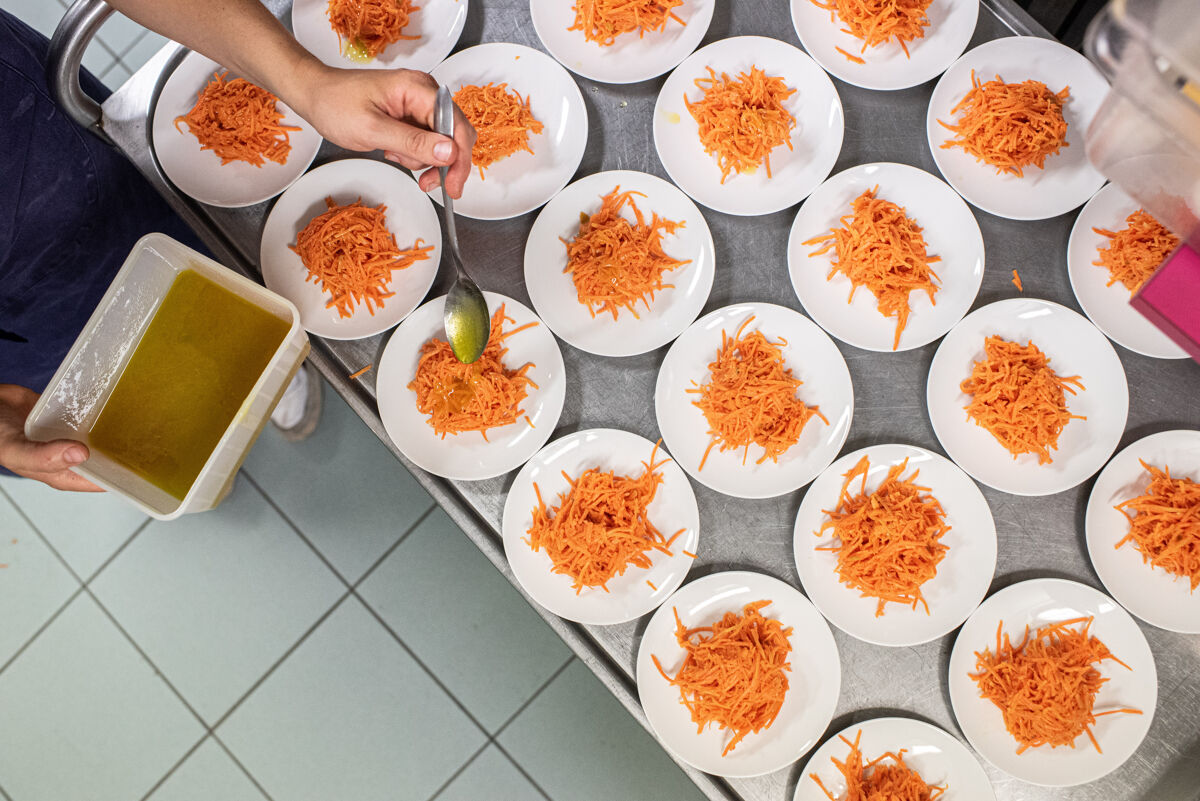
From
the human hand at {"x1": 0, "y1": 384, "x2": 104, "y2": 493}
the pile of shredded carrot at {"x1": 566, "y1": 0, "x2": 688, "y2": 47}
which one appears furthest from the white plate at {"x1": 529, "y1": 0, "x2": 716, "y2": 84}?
the human hand at {"x1": 0, "y1": 384, "x2": 104, "y2": 493}

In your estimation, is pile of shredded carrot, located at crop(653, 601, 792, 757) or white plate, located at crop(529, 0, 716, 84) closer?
pile of shredded carrot, located at crop(653, 601, 792, 757)

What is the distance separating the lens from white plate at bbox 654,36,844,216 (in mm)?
1827

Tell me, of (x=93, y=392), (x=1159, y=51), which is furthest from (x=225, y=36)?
(x=1159, y=51)

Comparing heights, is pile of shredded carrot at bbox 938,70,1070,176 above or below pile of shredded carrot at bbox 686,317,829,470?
above

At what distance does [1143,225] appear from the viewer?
1.71 m

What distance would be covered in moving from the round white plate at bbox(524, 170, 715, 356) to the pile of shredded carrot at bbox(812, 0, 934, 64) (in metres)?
0.59

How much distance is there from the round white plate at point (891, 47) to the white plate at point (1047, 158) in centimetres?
5

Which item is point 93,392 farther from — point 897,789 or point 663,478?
point 897,789

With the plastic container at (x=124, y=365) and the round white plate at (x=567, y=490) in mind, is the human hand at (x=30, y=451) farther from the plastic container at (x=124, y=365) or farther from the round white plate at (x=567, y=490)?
the round white plate at (x=567, y=490)

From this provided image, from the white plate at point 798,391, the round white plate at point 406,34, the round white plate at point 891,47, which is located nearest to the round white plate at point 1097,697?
the white plate at point 798,391

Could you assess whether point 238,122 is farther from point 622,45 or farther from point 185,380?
point 622,45

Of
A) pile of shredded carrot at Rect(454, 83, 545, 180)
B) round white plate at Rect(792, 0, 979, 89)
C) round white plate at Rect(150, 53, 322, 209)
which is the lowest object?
round white plate at Rect(150, 53, 322, 209)

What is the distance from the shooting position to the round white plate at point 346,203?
1.83 metres

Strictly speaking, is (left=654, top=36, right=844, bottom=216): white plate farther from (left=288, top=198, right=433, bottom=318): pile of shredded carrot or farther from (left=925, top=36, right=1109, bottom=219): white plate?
(left=288, top=198, right=433, bottom=318): pile of shredded carrot
